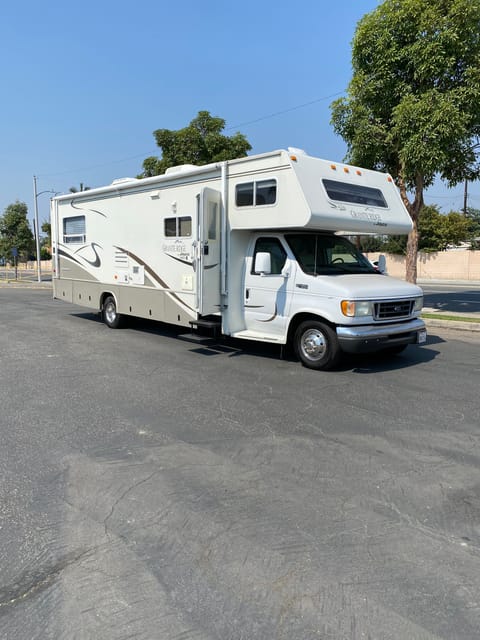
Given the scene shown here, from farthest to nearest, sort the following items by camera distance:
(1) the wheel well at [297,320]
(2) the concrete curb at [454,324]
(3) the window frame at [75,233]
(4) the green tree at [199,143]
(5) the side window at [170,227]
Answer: (4) the green tree at [199,143], (3) the window frame at [75,233], (2) the concrete curb at [454,324], (5) the side window at [170,227], (1) the wheel well at [297,320]

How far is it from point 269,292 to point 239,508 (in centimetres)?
479

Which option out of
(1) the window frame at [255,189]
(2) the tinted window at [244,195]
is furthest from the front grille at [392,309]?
(2) the tinted window at [244,195]

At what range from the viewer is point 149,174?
22.8 m

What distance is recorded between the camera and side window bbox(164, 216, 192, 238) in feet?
28.3

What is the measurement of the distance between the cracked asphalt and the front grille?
3.17 feet

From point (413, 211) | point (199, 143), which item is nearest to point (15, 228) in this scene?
point (199, 143)

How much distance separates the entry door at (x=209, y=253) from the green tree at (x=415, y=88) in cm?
602

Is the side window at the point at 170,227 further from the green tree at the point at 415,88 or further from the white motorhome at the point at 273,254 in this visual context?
the green tree at the point at 415,88

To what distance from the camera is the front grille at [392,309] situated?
7.02m

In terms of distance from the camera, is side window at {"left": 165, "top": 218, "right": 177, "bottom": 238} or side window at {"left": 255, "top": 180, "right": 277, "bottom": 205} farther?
side window at {"left": 165, "top": 218, "right": 177, "bottom": 238}

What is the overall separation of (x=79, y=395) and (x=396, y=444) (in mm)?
3719

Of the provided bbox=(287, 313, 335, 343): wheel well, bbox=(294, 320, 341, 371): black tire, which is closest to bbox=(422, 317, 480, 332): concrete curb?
bbox=(287, 313, 335, 343): wheel well

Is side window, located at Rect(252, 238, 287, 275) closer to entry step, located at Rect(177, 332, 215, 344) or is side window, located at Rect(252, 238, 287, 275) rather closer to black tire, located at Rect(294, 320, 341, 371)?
black tire, located at Rect(294, 320, 341, 371)

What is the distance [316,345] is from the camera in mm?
7230
